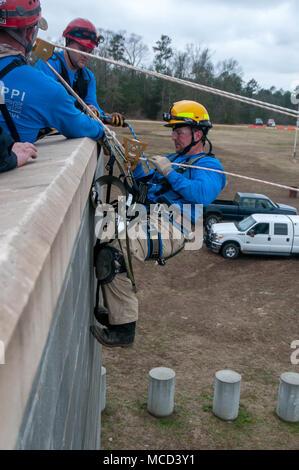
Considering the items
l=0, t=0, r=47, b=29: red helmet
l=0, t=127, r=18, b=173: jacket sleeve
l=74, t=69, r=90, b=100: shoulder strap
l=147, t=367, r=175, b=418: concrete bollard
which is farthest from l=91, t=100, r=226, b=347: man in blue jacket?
l=147, t=367, r=175, b=418: concrete bollard

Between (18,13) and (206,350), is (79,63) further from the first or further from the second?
(206,350)

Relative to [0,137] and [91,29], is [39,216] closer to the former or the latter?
[0,137]

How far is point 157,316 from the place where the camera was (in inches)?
Result: 548

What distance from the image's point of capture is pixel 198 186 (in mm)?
4219

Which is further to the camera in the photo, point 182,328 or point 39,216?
point 182,328

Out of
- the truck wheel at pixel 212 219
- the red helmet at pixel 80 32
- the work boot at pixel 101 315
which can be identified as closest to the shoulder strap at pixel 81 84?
the red helmet at pixel 80 32

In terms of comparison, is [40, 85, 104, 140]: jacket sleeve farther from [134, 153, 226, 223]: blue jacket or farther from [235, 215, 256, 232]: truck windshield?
[235, 215, 256, 232]: truck windshield

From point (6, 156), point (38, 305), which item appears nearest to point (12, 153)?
point (6, 156)

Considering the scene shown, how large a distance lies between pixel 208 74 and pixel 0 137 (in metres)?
56.2

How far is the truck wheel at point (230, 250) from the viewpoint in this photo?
1746 centimetres

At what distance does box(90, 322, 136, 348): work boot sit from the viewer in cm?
400
